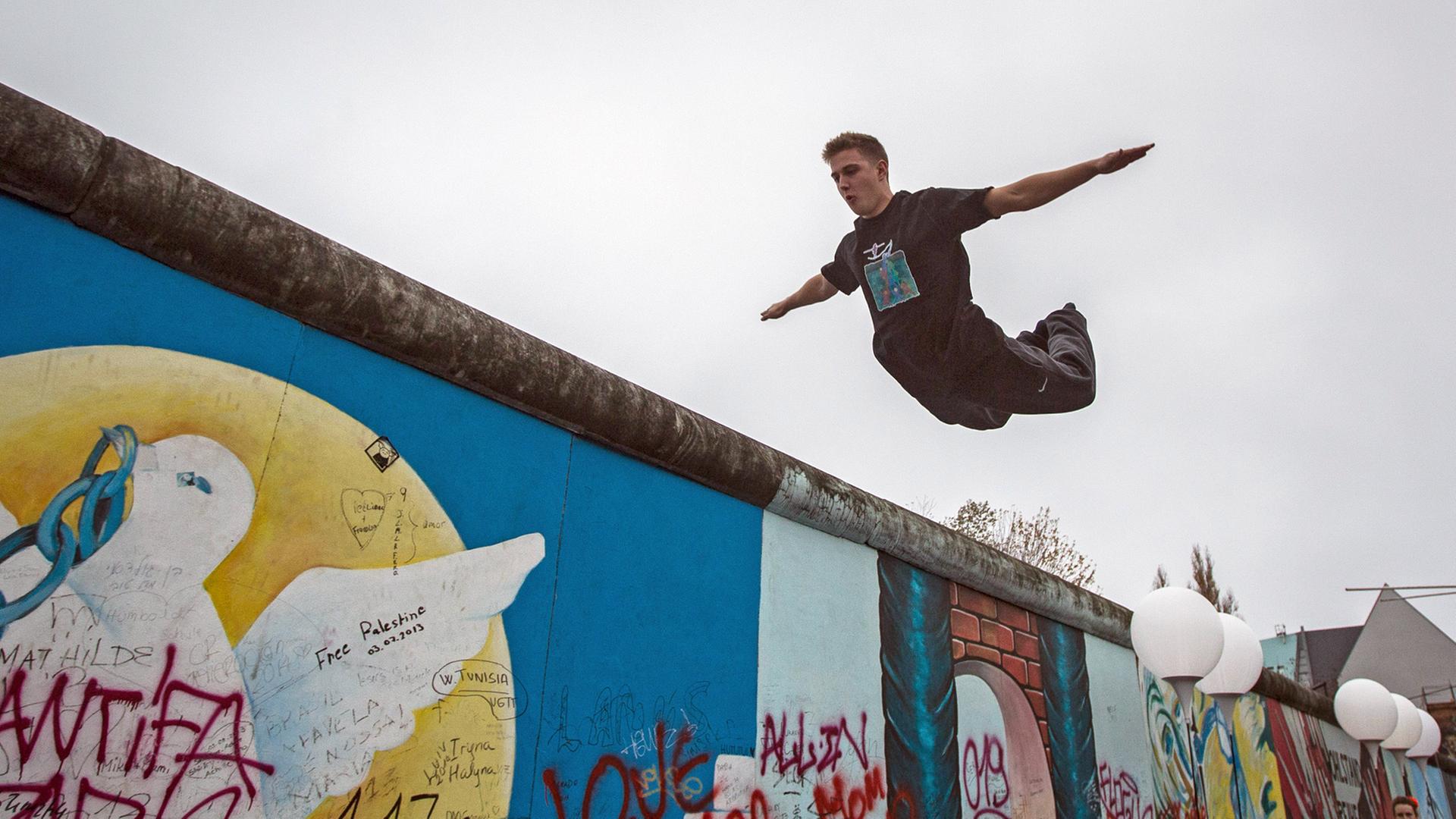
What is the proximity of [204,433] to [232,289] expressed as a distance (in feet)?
1.38

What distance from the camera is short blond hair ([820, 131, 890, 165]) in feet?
13.5

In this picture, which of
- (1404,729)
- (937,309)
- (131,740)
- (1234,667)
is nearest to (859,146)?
(937,309)

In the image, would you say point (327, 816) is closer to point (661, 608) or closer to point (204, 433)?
point (204, 433)

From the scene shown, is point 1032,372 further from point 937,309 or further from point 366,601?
point 366,601

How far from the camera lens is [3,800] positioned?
207 cm


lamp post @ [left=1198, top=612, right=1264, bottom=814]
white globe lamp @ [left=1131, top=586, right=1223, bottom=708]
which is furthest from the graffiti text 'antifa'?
lamp post @ [left=1198, top=612, right=1264, bottom=814]

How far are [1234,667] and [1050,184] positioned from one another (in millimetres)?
3995

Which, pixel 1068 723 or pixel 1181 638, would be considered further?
pixel 1068 723

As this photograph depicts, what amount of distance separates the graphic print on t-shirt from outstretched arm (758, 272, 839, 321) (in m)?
0.39

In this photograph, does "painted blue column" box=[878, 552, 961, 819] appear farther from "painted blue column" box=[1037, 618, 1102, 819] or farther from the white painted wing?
the white painted wing

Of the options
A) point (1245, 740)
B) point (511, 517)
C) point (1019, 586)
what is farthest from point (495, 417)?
point (1245, 740)

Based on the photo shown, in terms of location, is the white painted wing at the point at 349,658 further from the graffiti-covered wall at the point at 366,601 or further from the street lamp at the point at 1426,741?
the street lamp at the point at 1426,741

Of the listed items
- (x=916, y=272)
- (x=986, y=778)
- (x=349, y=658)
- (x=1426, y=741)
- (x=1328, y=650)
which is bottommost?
(x=986, y=778)

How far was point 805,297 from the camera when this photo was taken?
4.61 meters
